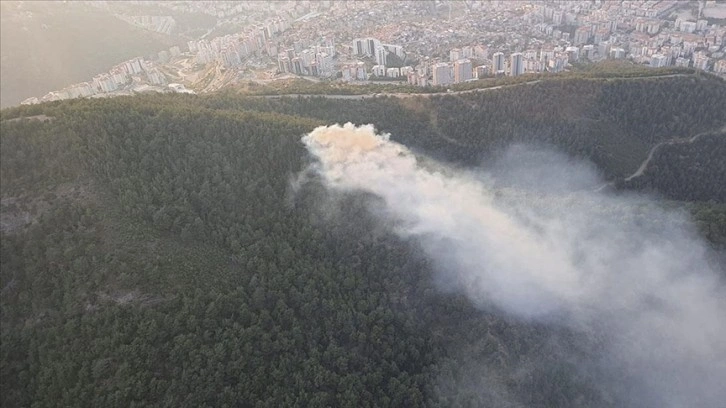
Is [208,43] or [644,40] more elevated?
[208,43]

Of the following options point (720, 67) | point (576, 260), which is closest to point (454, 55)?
point (720, 67)

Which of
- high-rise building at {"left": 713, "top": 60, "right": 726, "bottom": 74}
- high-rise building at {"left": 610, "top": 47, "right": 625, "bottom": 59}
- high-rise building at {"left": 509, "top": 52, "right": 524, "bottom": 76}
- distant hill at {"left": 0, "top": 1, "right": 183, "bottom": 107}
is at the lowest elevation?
high-rise building at {"left": 713, "top": 60, "right": 726, "bottom": 74}

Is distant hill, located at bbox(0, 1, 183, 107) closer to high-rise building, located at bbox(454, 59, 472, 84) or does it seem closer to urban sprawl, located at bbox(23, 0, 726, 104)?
urban sprawl, located at bbox(23, 0, 726, 104)

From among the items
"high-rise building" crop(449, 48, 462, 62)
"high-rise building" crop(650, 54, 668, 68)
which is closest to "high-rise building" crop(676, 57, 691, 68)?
"high-rise building" crop(650, 54, 668, 68)

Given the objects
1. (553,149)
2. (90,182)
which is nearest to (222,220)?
(90,182)

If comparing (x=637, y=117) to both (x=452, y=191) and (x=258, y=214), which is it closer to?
(x=452, y=191)

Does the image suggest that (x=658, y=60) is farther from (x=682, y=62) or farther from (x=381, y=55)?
(x=381, y=55)
